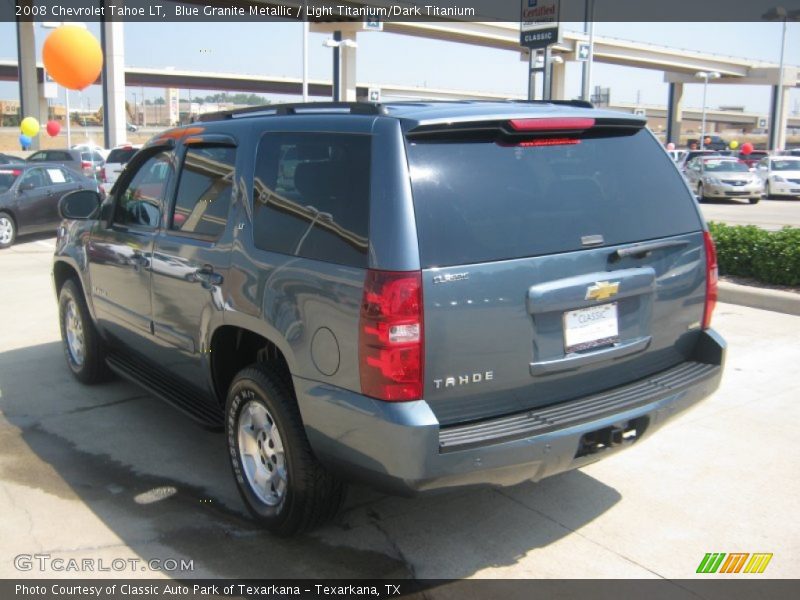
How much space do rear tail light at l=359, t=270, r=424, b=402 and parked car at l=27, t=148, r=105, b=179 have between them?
2117cm

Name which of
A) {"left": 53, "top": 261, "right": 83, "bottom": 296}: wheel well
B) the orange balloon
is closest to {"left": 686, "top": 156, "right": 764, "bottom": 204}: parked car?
the orange balloon

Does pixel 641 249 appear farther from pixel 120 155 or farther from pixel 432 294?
pixel 120 155

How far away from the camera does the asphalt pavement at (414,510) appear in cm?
363

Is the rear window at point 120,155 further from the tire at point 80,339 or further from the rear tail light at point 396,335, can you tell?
the rear tail light at point 396,335

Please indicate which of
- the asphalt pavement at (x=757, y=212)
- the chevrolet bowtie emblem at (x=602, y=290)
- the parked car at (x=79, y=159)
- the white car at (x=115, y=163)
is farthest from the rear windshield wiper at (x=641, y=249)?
the parked car at (x=79, y=159)

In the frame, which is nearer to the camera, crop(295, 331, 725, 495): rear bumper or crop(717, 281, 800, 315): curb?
crop(295, 331, 725, 495): rear bumper

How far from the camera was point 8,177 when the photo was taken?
15188 mm

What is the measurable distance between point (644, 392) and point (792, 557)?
39.5 inches

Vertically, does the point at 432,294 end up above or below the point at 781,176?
above

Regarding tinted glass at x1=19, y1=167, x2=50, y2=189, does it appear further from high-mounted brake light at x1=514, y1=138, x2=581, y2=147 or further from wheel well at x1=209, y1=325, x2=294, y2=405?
high-mounted brake light at x1=514, y1=138, x2=581, y2=147

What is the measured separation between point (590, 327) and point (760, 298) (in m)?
6.01

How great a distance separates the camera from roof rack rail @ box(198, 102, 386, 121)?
351 centimetres

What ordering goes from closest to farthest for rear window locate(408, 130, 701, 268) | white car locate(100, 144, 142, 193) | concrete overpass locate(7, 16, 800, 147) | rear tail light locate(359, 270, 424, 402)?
rear tail light locate(359, 270, 424, 402), rear window locate(408, 130, 701, 268), white car locate(100, 144, 142, 193), concrete overpass locate(7, 16, 800, 147)

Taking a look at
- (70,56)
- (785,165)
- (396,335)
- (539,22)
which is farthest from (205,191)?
(785,165)
